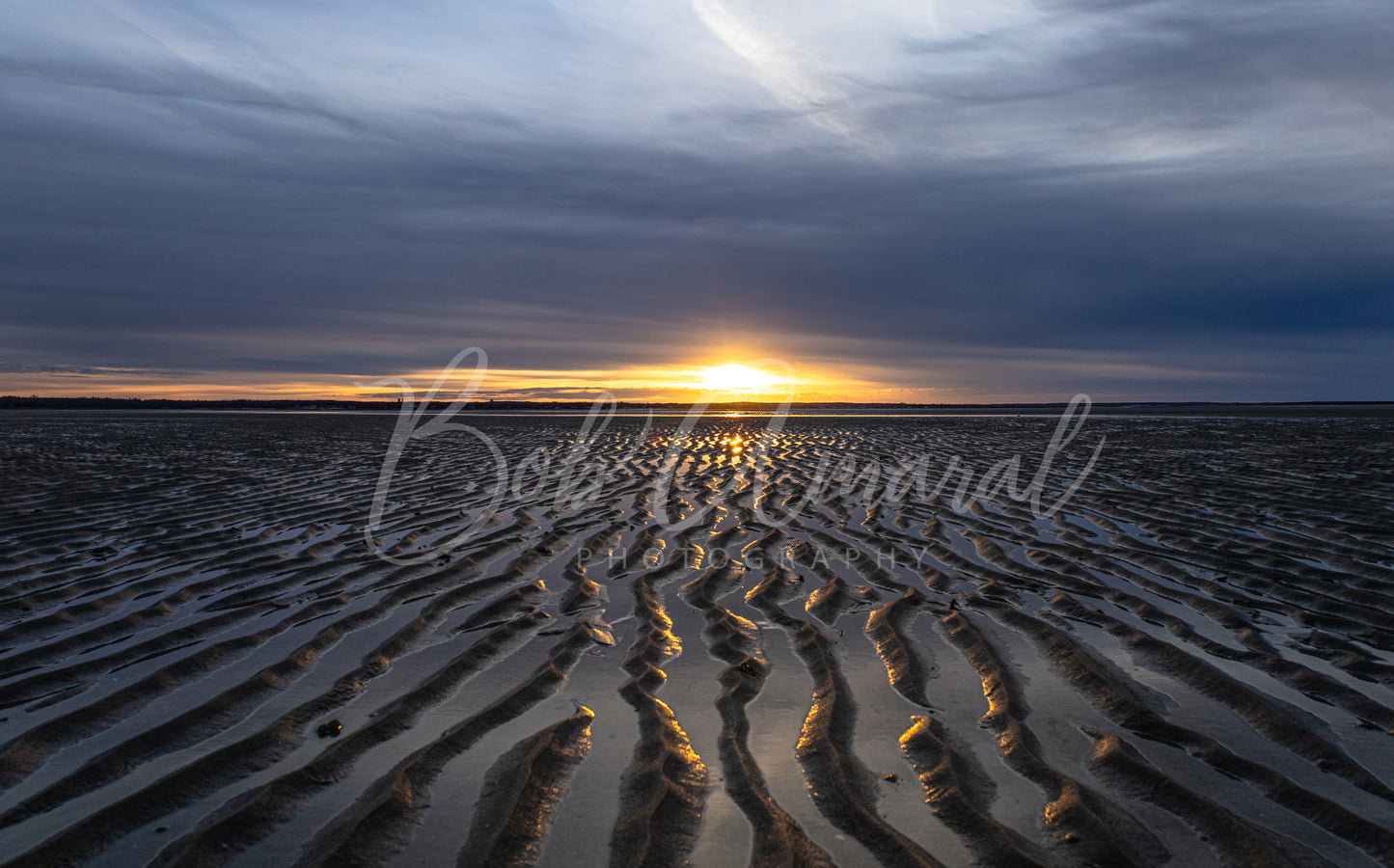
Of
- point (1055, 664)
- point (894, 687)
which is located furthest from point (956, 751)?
point (1055, 664)

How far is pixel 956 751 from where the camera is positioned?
3.88m

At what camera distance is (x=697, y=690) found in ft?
15.6

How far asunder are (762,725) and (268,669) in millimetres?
3067

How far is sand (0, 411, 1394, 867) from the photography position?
3168 mm

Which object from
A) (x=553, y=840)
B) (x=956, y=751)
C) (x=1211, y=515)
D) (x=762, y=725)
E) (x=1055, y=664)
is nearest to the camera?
(x=553, y=840)

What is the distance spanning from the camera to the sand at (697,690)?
125 inches

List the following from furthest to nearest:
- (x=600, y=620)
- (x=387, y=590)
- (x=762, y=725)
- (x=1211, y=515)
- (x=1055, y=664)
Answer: (x=1211, y=515)
(x=387, y=590)
(x=600, y=620)
(x=1055, y=664)
(x=762, y=725)

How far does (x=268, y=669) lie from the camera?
5.00m

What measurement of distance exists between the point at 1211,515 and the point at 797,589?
7.07 m

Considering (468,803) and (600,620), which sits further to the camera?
(600,620)

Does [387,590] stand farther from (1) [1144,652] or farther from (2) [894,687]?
(1) [1144,652]

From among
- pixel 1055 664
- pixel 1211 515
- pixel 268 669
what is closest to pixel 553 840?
pixel 268 669

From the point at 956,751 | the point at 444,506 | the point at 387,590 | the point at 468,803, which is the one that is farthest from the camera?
the point at 444,506

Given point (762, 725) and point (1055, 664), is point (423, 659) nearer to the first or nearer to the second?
point (762, 725)
